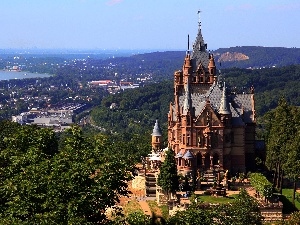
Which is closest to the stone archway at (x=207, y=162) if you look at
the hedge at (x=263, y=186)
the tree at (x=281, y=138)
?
the tree at (x=281, y=138)

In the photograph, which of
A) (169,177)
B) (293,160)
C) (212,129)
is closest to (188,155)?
(212,129)

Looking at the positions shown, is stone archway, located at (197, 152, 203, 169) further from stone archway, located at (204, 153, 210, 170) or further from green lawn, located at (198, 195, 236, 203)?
green lawn, located at (198, 195, 236, 203)

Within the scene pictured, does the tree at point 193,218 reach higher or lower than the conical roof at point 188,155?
higher

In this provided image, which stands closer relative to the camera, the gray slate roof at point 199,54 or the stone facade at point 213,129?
the stone facade at point 213,129

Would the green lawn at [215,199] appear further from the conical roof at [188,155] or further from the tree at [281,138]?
the tree at [281,138]

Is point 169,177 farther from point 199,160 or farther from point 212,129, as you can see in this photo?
point 212,129

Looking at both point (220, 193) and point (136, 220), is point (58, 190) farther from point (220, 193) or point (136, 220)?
point (220, 193)

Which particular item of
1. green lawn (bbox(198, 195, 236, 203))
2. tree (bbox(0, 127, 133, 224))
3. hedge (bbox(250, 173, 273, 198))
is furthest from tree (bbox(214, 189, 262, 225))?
tree (bbox(0, 127, 133, 224))

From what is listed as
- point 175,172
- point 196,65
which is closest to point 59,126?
point 196,65
